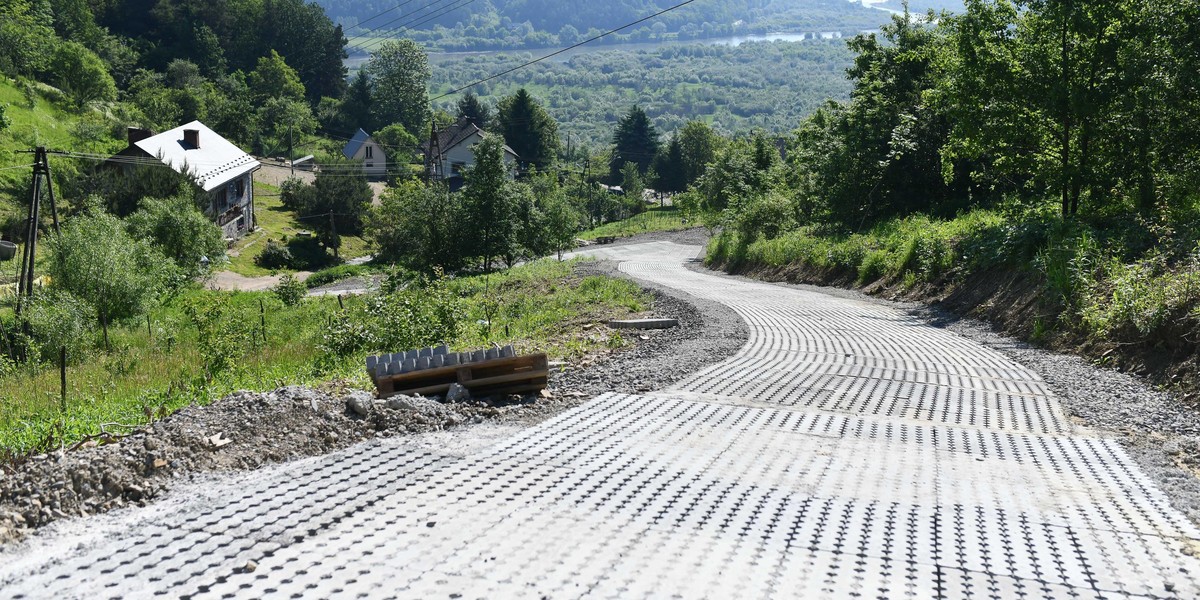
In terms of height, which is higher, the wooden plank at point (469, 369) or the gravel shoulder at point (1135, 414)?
the wooden plank at point (469, 369)

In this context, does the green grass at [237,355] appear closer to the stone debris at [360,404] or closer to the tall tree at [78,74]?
the stone debris at [360,404]

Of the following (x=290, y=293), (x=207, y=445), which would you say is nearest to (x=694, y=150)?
(x=290, y=293)

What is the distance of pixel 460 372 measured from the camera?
26.3 feet

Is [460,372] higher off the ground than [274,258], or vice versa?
[460,372]

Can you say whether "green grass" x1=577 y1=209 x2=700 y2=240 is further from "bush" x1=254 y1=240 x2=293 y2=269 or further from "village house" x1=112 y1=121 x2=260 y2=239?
"village house" x1=112 y1=121 x2=260 y2=239

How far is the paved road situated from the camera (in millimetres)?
4035

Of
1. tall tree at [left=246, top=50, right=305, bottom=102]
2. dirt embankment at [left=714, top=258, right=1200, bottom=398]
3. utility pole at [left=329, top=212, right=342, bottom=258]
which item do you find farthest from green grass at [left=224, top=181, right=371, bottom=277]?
dirt embankment at [left=714, top=258, right=1200, bottom=398]

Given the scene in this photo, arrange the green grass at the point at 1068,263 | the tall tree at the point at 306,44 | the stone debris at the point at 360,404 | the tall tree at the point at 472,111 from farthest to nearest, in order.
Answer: the tall tree at the point at 472,111, the tall tree at the point at 306,44, the green grass at the point at 1068,263, the stone debris at the point at 360,404

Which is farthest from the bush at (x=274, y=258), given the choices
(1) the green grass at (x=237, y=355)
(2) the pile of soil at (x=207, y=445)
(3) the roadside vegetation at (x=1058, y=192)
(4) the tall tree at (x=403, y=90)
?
(4) the tall tree at (x=403, y=90)

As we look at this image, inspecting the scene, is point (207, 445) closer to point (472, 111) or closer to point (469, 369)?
point (469, 369)

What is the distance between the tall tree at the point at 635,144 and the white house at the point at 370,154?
27986 mm

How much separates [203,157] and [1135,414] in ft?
177

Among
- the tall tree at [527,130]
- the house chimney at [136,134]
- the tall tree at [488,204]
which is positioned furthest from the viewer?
the tall tree at [527,130]

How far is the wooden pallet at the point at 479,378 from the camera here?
795cm
